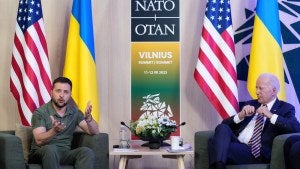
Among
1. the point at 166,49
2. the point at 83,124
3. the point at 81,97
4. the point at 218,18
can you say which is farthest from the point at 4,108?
the point at 218,18

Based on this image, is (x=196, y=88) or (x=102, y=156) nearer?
(x=102, y=156)

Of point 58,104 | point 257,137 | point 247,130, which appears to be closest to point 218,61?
point 247,130

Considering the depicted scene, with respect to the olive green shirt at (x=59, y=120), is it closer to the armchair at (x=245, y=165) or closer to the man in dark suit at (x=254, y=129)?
the armchair at (x=245, y=165)

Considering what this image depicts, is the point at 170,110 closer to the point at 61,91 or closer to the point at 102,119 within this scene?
the point at 102,119

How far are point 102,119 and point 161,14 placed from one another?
1.35 meters

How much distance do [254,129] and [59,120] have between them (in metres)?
1.71

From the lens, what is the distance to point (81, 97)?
17.5ft

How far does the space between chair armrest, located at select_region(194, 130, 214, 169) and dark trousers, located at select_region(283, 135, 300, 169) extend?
0.69m

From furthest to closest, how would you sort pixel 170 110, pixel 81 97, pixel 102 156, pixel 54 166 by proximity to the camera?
pixel 170 110 < pixel 81 97 < pixel 102 156 < pixel 54 166

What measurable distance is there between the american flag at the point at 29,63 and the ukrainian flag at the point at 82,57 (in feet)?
0.87

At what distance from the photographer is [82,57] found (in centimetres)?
535

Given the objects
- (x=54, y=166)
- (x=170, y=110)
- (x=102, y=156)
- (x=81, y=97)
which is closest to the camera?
(x=54, y=166)

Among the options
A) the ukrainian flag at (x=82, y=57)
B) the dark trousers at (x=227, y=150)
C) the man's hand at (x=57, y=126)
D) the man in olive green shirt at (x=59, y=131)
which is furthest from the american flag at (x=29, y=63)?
the dark trousers at (x=227, y=150)

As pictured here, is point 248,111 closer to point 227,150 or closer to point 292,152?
point 227,150
